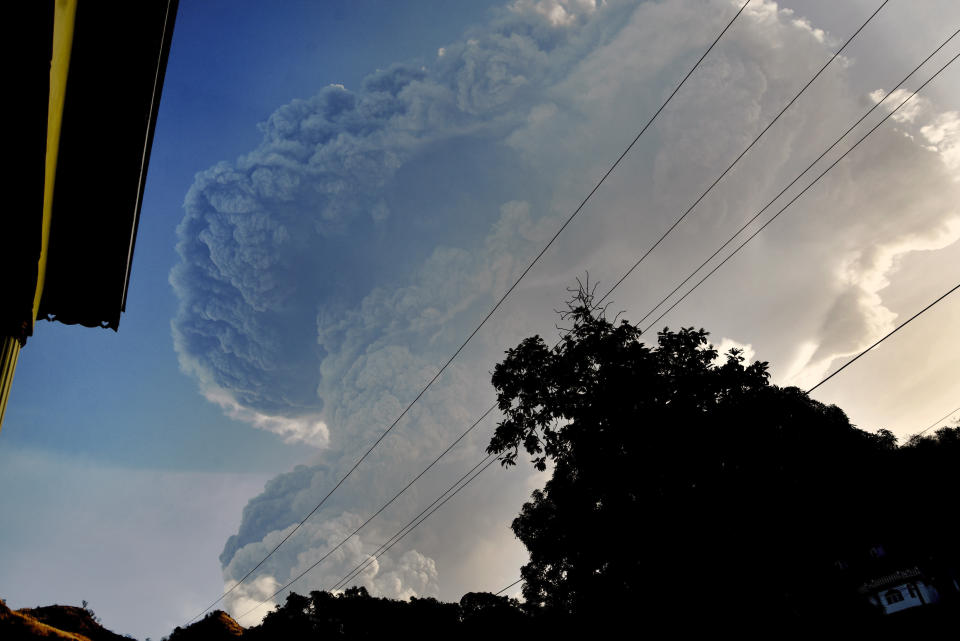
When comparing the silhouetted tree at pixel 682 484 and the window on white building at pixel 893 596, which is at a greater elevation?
the silhouetted tree at pixel 682 484

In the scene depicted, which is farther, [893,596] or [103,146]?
[893,596]

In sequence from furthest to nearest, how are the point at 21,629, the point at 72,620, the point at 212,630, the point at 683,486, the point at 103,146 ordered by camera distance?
the point at 683,486 < the point at 212,630 < the point at 72,620 < the point at 21,629 < the point at 103,146

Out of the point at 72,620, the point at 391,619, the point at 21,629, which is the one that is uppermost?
the point at 72,620

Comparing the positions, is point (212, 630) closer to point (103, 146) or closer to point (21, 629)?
point (21, 629)

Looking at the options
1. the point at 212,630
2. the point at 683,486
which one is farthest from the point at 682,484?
the point at 212,630

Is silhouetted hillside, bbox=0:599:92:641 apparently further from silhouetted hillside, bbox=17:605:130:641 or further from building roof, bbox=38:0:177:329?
building roof, bbox=38:0:177:329

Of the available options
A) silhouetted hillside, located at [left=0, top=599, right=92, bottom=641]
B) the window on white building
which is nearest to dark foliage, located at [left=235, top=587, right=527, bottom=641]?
silhouetted hillside, located at [left=0, top=599, right=92, bottom=641]

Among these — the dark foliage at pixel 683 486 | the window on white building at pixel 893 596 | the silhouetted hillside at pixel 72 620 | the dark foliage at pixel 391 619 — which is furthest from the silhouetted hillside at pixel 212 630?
the window on white building at pixel 893 596

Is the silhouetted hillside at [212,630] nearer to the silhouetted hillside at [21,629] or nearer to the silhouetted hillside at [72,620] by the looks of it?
the silhouetted hillside at [72,620]

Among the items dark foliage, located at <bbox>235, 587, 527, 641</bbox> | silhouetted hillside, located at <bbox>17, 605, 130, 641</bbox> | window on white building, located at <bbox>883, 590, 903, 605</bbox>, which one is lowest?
window on white building, located at <bbox>883, 590, 903, 605</bbox>

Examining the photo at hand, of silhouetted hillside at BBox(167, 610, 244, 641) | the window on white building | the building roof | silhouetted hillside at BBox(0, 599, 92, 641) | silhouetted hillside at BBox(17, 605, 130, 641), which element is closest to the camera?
the building roof
